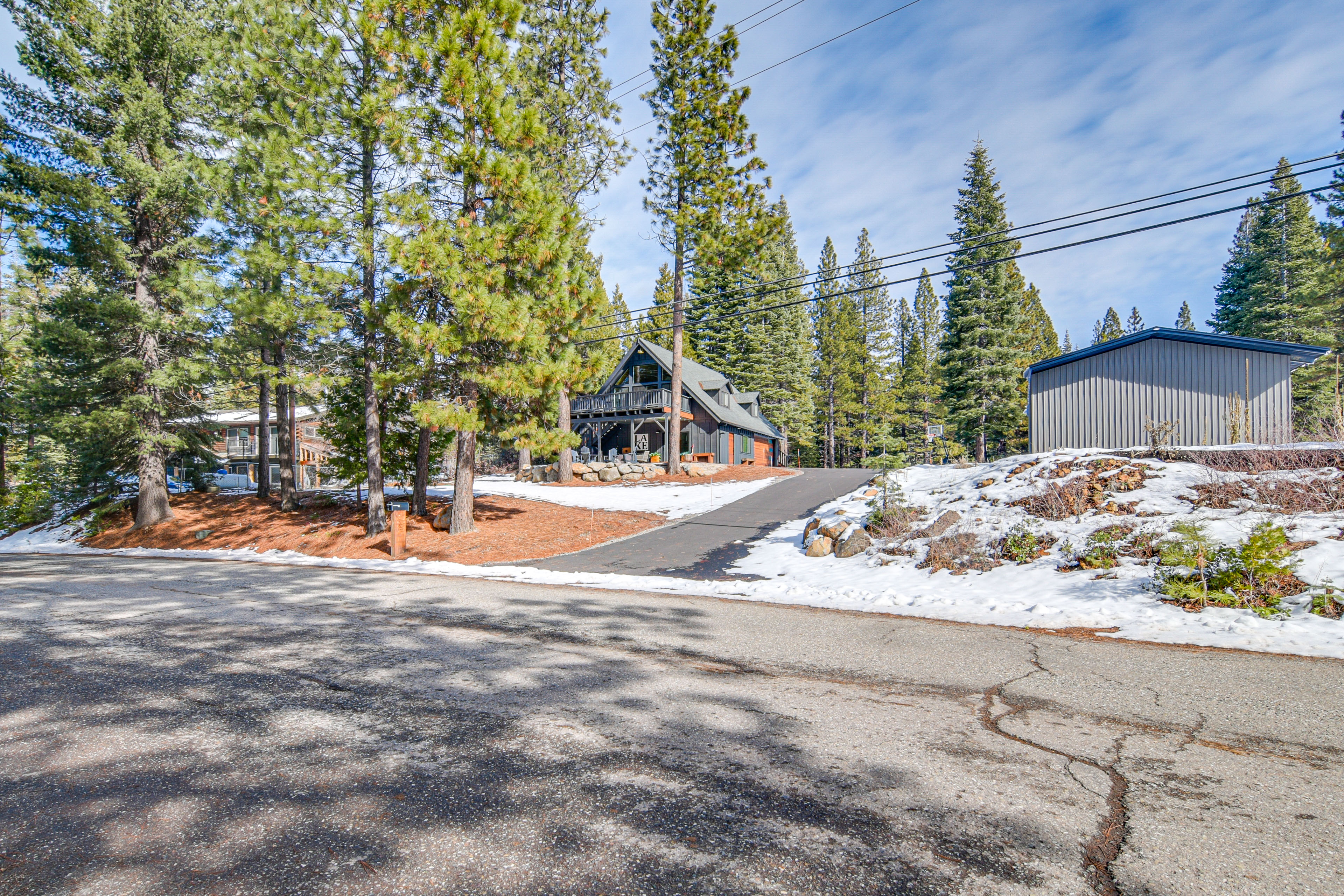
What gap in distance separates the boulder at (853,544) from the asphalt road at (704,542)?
6.26 feet

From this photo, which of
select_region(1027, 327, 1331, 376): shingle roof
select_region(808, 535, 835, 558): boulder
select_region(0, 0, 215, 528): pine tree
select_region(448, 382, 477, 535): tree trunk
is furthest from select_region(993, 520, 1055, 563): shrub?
select_region(0, 0, 215, 528): pine tree

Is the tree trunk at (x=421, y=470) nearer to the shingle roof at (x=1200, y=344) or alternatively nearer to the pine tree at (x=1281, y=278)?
the shingle roof at (x=1200, y=344)

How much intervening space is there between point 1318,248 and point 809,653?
45.8m

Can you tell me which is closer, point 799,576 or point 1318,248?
point 799,576

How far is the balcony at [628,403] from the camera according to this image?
31297 millimetres

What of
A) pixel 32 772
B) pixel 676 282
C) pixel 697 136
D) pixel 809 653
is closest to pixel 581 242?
pixel 676 282

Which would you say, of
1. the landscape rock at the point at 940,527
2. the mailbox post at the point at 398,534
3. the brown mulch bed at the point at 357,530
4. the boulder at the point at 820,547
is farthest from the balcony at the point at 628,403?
the landscape rock at the point at 940,527

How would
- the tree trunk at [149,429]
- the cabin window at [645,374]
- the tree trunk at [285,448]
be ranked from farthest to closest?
the cabin window at [645,374] → the tree trunk at [285,448] → the tree trunk at [149,429]

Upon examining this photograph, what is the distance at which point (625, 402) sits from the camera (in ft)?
106

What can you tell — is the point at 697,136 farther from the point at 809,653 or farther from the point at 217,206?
the point at 809,653

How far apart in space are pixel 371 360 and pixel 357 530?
4.12m

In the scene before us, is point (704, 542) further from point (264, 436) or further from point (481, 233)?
point (264, 436)

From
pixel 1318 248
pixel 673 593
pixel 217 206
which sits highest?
pixel 1318 248

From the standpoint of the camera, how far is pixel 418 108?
39.9 feet
